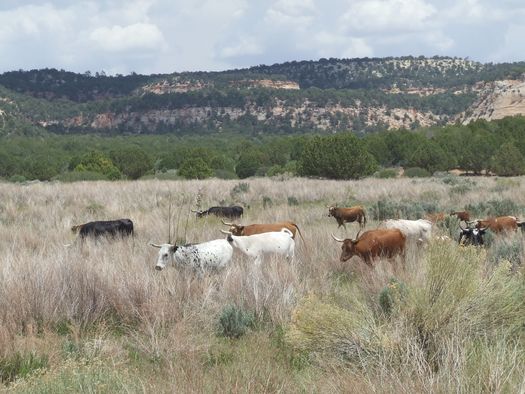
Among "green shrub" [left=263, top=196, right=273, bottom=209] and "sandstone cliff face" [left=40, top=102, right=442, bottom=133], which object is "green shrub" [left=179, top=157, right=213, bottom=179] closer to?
"green shrub" [left=263, top=196, right=273, bottom=209]

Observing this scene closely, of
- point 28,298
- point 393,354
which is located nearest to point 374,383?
point 393,354

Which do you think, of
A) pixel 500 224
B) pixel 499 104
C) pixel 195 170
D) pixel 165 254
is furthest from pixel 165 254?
pixel 499 104

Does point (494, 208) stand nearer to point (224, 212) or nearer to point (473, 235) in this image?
point (473, 235)

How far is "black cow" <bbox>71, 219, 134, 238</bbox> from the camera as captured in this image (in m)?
12.9

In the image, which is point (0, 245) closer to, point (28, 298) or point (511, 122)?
point (28, 298)

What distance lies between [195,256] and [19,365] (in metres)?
3.61

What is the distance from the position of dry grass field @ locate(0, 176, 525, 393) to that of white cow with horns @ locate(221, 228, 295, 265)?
210 mm

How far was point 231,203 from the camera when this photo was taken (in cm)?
2166

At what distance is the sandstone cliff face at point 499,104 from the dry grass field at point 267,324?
11823cm

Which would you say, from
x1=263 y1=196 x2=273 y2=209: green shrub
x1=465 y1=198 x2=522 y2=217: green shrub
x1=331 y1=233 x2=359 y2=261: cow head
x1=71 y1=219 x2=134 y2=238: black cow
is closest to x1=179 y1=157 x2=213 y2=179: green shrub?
x1=263 y1=196 x2=273 y2=209: green shrub

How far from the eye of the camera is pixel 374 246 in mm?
9586

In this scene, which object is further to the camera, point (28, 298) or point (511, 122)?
point (511, 122)

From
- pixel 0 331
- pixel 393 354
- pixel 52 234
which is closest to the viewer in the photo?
pixel 393 354

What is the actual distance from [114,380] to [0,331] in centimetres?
199
